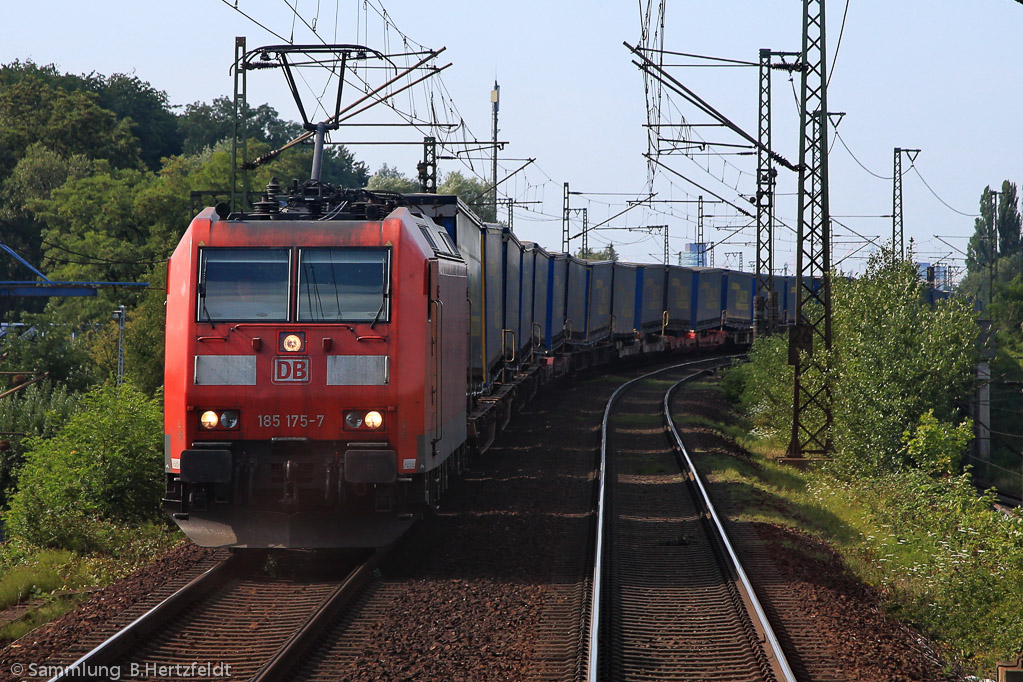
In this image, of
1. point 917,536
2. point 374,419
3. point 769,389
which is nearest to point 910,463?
point 769,389

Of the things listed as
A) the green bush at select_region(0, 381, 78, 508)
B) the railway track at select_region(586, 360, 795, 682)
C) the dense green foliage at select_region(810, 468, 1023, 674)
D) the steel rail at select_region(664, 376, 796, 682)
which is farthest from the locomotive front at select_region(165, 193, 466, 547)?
the green bush at select_region(0, 381, 78, 508)

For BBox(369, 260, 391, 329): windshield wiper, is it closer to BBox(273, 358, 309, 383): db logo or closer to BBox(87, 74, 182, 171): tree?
BBox(273, 358, 309, 383): db logo

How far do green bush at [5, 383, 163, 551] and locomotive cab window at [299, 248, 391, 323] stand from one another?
461 cm

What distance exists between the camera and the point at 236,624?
7961 mm

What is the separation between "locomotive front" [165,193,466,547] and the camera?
945cm

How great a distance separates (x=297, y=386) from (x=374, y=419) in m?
0.75

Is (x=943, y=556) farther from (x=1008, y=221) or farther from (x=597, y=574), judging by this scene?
(x=1008, y=221)

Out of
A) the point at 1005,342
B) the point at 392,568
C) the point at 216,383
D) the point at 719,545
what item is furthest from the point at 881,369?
the point at 1005,342

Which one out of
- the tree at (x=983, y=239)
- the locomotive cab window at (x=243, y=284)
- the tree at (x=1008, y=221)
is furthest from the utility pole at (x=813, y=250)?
the tree at (x=1008, y=221)

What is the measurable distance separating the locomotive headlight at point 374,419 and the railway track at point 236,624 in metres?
1.25

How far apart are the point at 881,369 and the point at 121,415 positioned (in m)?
12.9

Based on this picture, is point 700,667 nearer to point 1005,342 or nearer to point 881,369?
point 881,369

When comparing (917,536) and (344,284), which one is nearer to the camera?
(344,284)

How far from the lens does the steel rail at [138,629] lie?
6410 mm
